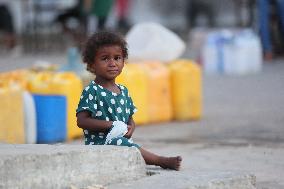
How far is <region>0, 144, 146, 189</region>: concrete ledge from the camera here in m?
4.13

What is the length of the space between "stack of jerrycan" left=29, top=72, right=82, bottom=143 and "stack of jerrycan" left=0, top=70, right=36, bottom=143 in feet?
0.38

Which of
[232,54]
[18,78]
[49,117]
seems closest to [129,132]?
[49,117]

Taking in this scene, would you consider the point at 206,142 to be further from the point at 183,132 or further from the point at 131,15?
the point at 131,15

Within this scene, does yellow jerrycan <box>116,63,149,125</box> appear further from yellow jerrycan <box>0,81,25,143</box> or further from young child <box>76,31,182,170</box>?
young child <box>76,31,182,170</box>

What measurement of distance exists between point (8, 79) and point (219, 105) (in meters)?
3.54

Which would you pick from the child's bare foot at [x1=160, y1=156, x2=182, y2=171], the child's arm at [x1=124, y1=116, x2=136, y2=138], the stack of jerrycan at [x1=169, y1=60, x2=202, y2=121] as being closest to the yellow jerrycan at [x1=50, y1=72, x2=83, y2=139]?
the stack of jerrycan at [x1=169, y1=60, x2=202, y2=121]

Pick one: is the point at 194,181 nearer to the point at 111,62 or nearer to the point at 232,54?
the point at 111,62

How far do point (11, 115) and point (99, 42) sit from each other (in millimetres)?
2417

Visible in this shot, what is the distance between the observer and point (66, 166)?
14.2 ft

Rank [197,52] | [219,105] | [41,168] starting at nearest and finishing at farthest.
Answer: [41,168]
[219,105]
[197,52]

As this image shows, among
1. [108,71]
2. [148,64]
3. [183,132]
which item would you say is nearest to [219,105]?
[148,64]

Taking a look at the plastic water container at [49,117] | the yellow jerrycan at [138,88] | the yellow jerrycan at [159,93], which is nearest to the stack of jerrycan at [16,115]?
the plastic water container at [49,117]

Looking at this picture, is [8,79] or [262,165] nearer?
[262,165]

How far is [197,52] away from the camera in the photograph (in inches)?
750
